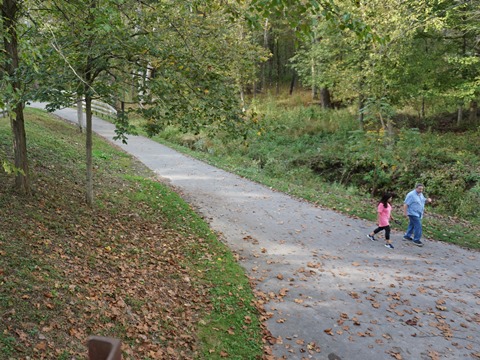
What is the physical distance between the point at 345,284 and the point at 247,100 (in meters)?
10.5

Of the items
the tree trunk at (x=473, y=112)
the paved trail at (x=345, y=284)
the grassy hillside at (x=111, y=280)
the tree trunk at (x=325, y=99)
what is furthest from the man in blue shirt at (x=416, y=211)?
the tree trunk at (x=325, y=99)

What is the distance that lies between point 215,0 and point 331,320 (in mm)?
5829

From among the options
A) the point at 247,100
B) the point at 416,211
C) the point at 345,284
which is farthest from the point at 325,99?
the point at 345,284

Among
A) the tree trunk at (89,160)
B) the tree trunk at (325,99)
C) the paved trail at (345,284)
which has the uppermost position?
the tree trunk at (325,99)

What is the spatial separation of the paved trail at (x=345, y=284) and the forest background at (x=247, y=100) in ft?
4.06

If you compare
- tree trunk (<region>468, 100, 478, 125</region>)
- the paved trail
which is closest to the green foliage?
the paved trail

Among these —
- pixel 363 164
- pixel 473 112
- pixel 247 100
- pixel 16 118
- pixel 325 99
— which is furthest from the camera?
pixel 325 99

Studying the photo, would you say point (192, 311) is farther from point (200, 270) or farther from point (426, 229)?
point (426, 229)

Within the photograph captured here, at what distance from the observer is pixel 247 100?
16.7 m

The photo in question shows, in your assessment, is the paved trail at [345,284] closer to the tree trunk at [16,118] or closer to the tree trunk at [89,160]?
the tree trunk at [89,160]

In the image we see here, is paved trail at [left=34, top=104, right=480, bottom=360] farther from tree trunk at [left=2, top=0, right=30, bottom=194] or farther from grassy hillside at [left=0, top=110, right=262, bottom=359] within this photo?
tree trunk at [left=2, top=0, right=30, bottom=194]

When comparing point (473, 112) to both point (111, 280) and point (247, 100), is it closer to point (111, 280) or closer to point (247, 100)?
point (247, 100)

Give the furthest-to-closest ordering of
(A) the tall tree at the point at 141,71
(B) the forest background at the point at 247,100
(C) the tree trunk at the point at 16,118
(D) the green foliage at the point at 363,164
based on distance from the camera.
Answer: (D) the green foliage at the point at 363,164, (C) the tree trunk at the point at 16,118, (A) the tall tree at the point at 141,71, (B) the forest background at the point at 247,100

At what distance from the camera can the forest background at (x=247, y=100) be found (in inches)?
234
